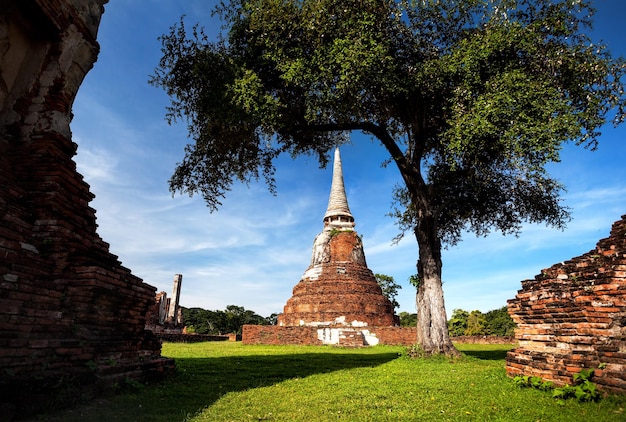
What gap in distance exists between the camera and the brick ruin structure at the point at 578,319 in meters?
4.61

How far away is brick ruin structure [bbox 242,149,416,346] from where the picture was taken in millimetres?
20219

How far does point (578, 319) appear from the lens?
5.14m

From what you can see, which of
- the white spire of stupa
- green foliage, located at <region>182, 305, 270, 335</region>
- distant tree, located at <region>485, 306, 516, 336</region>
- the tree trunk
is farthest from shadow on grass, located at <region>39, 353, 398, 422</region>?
green foliage, located at <region>182, 305, 270, 335</region>

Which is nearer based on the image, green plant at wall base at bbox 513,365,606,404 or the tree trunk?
green plant at wall base at bbox 513,365,606,404

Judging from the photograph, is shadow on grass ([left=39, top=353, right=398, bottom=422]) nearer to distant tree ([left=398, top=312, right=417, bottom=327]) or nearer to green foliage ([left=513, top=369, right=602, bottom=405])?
green foliage ([left=513, top=369, right=602, bottom=405])

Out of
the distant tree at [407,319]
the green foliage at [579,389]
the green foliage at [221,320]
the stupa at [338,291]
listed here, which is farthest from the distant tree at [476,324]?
the green foliage at [579,389]

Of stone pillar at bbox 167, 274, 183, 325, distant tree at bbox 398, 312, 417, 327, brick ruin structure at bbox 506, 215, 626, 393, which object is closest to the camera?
brick ruin structure at bbox 506, 215, 626, 393

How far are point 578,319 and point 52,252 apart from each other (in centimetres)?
668

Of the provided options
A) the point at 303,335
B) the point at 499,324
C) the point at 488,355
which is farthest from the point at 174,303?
the point at 499,324

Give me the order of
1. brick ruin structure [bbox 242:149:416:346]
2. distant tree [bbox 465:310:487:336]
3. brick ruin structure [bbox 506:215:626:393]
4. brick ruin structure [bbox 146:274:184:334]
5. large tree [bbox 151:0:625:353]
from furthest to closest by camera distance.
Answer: distant tree [bbox 465:310:487:336]
brick ruin structure [bbox 146:274:184:334]
brick ruin structure [bbox 242:149:416:346]
large tree [bbox 151:0:625:353]
brick ruin structure [bbox 506:215:626:393]

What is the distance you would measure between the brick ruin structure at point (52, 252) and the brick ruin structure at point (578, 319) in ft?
18.6

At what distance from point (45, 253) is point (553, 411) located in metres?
5.96

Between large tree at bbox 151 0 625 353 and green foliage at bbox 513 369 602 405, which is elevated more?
large tree at bbox 151 0 625 353

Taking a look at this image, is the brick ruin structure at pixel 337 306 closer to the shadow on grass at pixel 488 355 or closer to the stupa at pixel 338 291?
the stupa at pixel 338 291
